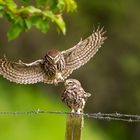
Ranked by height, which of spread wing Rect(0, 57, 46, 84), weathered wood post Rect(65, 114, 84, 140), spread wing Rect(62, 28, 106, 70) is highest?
spread wing Rect(62, 28, 106, 70)

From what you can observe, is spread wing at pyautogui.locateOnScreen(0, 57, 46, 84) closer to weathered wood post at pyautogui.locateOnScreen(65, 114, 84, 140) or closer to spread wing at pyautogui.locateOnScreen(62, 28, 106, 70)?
spread wing at pyautogui.locateOnScreen(62, 28, 106, 70)

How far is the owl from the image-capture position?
4160 millimetres

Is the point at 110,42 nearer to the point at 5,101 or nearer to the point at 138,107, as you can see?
the point at 138,107

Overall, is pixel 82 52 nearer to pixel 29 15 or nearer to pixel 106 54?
pixel 29 15

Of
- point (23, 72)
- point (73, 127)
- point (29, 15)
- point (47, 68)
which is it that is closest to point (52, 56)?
point (47, 68)

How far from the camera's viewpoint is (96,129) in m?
10.8

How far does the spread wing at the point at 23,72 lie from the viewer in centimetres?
426

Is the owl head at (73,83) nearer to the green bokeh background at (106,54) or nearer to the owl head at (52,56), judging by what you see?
the owl head at (52,56)

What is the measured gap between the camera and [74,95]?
13.7ft

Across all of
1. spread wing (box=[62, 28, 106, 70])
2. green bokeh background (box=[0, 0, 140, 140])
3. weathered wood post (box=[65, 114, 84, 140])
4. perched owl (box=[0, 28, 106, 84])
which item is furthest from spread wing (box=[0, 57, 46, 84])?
green bokeh background (box=[0, 0, 140, 140])

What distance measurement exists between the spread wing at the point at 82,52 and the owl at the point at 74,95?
159mm

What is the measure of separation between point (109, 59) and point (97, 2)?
0.80m

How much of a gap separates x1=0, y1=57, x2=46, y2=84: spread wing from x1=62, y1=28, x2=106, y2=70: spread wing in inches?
5.5

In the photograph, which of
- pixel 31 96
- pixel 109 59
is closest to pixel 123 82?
pixel 109 59
